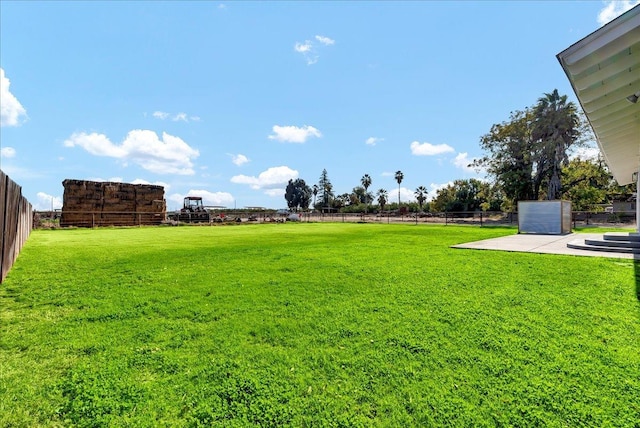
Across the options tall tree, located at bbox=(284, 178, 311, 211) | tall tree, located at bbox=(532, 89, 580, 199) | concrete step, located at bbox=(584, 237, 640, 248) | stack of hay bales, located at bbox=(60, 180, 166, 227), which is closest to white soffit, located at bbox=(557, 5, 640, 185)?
concrete step, located at bbox=(584, 237, 640, 248)

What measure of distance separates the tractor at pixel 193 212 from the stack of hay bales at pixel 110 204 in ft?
5.13

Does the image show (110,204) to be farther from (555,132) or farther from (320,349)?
(555,132)

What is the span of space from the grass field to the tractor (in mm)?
22081

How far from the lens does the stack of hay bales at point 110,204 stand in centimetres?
2172

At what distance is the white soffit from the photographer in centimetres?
365

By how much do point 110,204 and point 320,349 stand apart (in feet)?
84.1

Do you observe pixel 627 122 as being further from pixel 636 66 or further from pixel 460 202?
pixel 460 202

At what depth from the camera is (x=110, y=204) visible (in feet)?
76.9

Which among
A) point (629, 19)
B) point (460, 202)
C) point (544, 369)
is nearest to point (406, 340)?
point (544, 369)

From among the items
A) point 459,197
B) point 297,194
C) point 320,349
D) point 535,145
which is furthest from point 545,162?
point 297,194

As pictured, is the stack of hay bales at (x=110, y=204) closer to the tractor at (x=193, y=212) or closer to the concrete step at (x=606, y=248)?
the tractor at (x=193, y=212)

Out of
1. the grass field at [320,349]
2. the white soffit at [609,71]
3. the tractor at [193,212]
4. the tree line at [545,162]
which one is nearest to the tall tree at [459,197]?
the tree line at [545,162]

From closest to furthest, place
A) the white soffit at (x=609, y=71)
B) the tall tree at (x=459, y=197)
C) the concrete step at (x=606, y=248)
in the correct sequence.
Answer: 1. the white soffit at (x=609, y=71)
2. the concrete step at (x=606, y=248)
3. the tall tree at (x=459, y=197)

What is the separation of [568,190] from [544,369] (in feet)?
121
